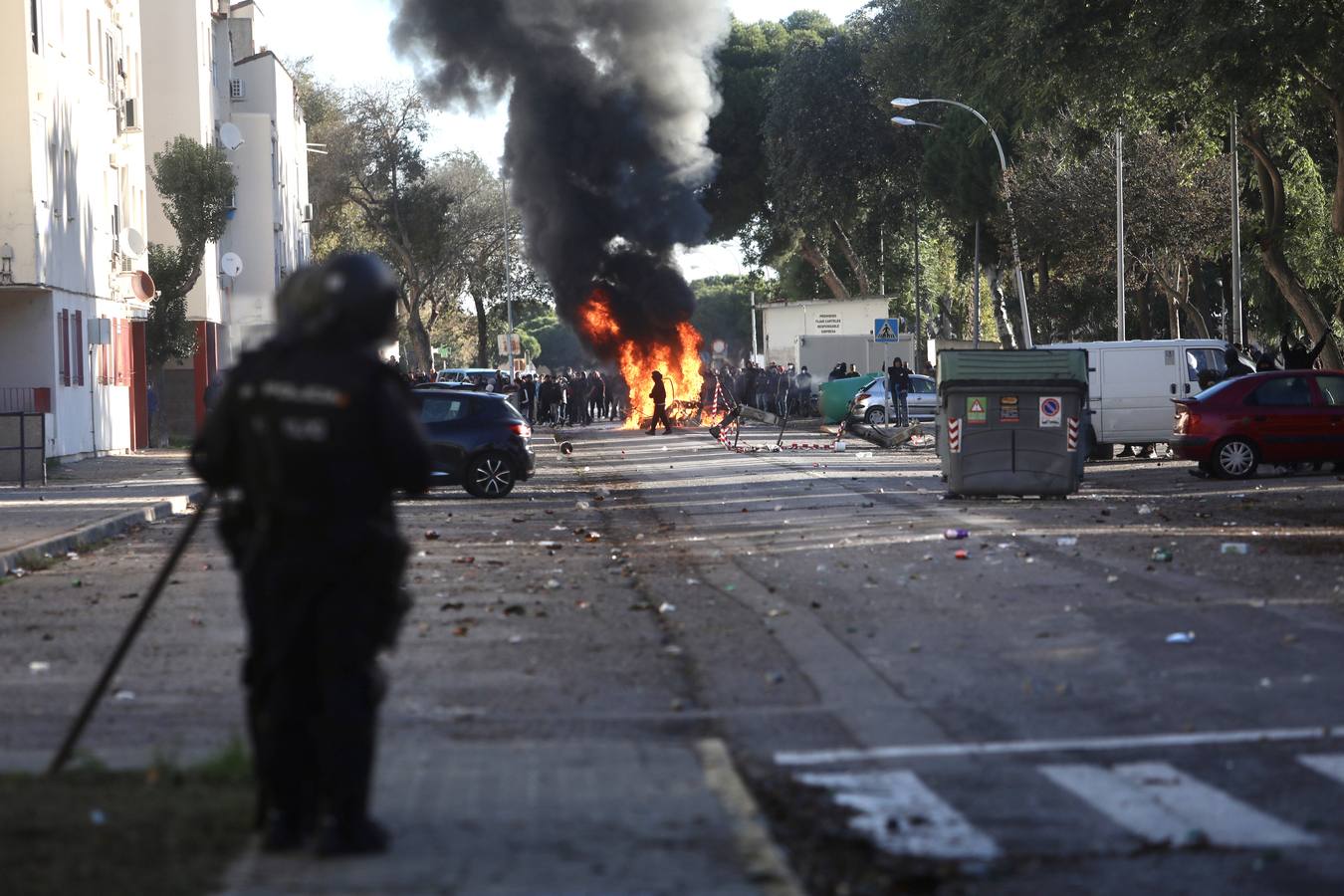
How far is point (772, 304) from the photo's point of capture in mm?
59531

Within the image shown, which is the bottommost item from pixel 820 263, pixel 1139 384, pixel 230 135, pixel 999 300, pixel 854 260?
pixel 1139 384

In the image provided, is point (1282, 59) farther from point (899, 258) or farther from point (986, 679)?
point (899, 258)

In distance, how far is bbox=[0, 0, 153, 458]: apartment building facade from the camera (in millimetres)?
31578

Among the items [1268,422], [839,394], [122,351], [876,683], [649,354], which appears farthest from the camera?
[649,354]

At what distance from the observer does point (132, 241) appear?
40.3 meters

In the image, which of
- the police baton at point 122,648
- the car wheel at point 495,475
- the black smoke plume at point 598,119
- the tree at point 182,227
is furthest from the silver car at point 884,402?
the police baton at point 122,648

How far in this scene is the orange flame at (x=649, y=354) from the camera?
51.0 meters

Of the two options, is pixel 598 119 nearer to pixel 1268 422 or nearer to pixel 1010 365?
pixel 1268 422

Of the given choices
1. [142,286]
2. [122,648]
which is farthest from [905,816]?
[142,286]

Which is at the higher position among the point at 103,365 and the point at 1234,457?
the point at 103,365

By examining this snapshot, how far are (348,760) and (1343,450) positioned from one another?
71.7ft

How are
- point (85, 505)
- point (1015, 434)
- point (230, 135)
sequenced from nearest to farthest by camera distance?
point (1015, 434), point (85, 505), point (230, 135)

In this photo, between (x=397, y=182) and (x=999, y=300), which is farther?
(x=397, y=182)

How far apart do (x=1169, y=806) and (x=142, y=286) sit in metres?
35.0
